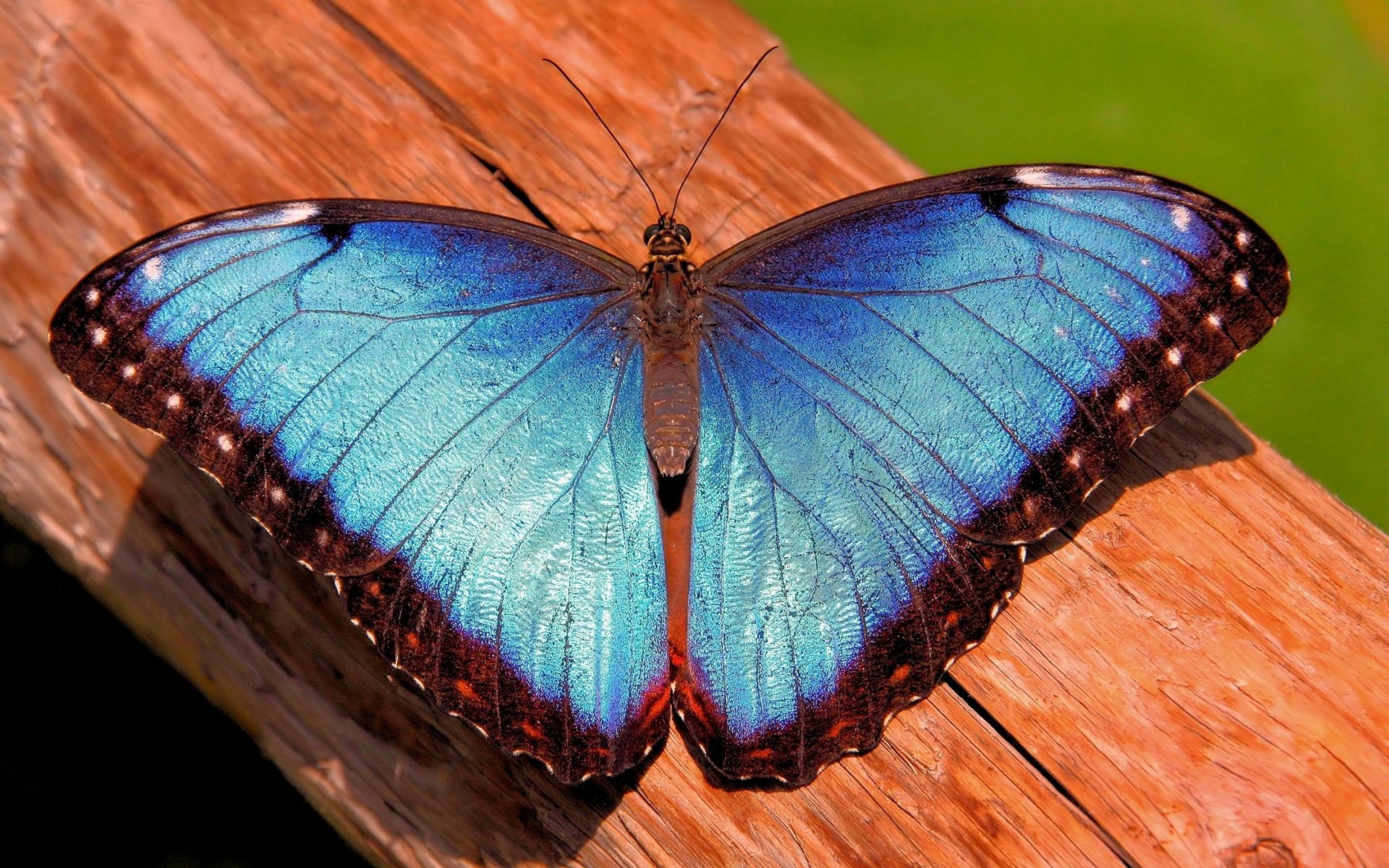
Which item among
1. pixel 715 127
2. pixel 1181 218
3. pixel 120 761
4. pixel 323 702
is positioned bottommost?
pixel 120 761

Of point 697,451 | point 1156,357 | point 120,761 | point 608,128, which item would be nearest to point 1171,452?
point 1156,357

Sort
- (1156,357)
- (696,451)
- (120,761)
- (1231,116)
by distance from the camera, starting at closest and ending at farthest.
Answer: (1156,357) < (696,451) < (120,761) < (1231,116)

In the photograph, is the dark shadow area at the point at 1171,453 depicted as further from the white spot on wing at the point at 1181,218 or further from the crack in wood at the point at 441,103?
the crack in wood at the point at 441,103

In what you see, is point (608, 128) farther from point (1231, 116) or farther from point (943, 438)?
point (1231, 116)

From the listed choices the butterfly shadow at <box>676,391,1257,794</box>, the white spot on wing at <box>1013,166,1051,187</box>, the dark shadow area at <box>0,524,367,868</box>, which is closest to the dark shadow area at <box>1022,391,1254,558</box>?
the butterfly shadow at <box>676,391,1257,794</box>

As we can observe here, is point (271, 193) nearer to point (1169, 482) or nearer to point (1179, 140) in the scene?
point (1169, 482)
